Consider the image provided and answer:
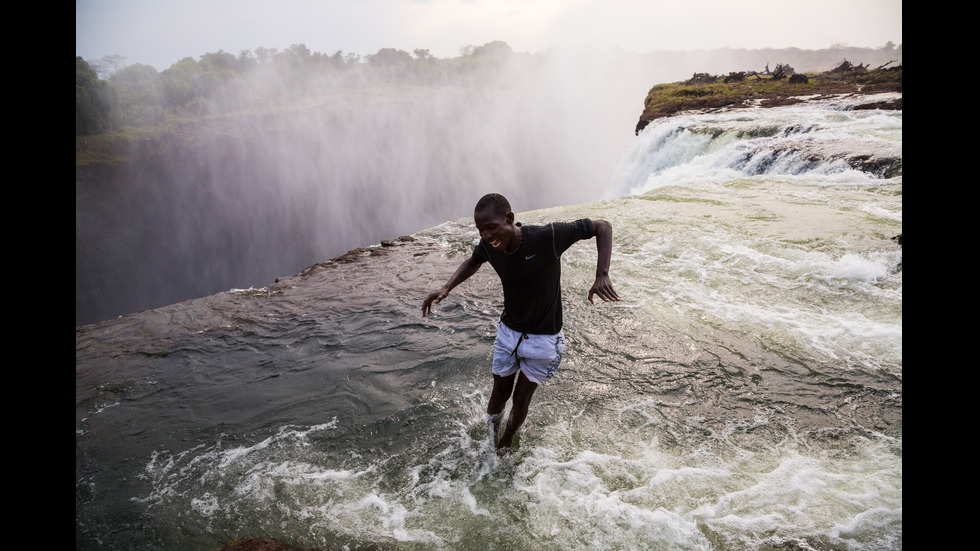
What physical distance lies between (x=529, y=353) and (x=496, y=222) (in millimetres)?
836

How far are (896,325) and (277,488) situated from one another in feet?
19.3

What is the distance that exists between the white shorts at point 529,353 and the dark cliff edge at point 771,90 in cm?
1822

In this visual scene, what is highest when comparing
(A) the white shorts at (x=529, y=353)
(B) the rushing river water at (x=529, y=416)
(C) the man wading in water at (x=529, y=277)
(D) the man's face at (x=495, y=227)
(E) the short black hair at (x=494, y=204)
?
Answer: (E) the short black hair at (x=494, y=204)

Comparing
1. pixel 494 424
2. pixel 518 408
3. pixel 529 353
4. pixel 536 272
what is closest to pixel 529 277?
pixel 536 272

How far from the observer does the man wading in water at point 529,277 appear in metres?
2.88

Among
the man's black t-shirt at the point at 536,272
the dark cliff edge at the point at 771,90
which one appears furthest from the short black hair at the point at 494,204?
the dark cliff edge at the point at 771,90

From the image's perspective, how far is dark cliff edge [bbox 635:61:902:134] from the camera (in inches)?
778

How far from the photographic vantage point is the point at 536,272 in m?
2.97

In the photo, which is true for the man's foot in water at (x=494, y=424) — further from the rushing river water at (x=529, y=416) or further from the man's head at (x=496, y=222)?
the man's head at (x=496, y=222)

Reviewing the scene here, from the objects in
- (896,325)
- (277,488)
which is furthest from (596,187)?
(277,488)

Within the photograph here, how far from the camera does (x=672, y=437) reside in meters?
3.73
